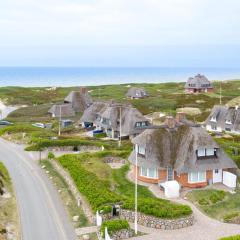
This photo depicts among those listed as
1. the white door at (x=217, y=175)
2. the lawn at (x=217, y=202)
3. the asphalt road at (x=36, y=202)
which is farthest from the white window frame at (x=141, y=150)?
the asphalt road at (x=36, y=202)

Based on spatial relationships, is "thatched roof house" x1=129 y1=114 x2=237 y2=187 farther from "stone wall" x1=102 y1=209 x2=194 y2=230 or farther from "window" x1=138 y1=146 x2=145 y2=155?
"stone wall" x1=102 y1=209 x2=194 y2=230

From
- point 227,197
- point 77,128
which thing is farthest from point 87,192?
point 77,128

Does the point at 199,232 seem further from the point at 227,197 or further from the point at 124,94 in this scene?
the point at 124,94

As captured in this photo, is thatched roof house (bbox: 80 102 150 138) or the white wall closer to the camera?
the white wall

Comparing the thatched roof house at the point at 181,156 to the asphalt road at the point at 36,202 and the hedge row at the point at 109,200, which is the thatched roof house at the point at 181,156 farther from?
the asphalt road at the point at 36,202

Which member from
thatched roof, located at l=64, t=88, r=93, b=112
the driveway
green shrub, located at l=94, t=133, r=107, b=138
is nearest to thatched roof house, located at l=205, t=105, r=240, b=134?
green shrub, located at l=94, t=133, r=107, b=138

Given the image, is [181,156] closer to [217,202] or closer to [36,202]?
[217,202]

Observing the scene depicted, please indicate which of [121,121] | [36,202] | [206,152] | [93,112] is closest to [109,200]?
[36,202]
